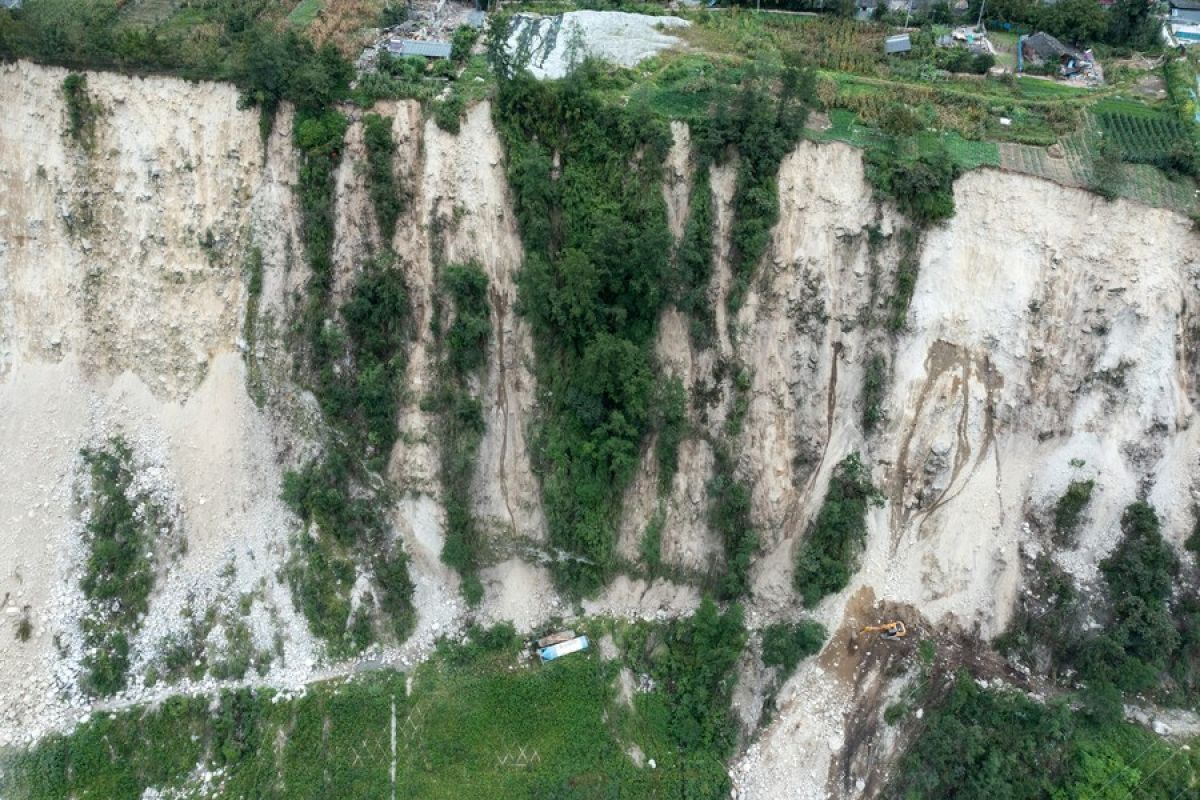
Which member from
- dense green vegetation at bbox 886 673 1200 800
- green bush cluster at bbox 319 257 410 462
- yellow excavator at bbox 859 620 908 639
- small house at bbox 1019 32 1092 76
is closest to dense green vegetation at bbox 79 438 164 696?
green bush cluster at bbox 319 257 410 462

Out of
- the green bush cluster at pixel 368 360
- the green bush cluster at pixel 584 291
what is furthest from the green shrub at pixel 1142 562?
the green bush cluster at pixel 368 360

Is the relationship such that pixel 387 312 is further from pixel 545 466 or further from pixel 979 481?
pixel 979 481

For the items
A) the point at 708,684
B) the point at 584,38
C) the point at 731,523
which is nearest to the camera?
the point at 708,684

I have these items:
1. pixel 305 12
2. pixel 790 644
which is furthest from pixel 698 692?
pixel 305 12

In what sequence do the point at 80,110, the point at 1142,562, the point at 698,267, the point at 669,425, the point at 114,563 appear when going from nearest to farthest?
1. the point at 1142,562
2. the point at 114,563
3. the point at 669,425
4. the point at 698,267
5. the point at 80,110

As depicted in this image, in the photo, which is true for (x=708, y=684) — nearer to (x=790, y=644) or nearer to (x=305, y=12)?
(x=790, y=644)

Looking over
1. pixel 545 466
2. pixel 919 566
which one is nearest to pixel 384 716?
pixel 545 466
